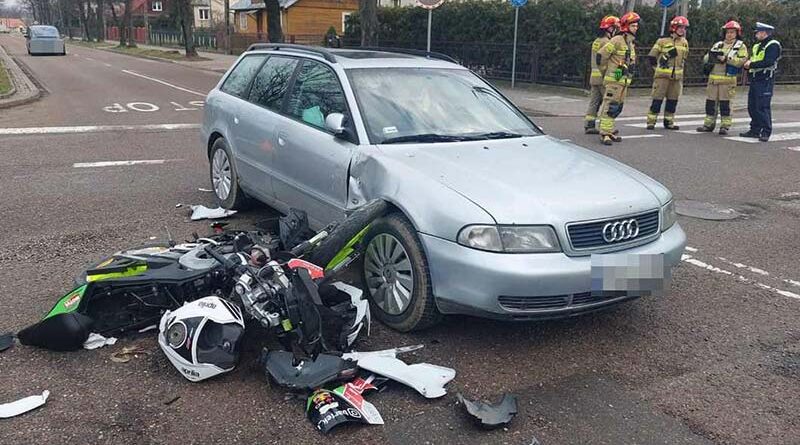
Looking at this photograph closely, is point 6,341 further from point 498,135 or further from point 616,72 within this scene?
point 616,72

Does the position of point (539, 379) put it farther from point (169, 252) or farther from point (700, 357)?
point (169, 252)

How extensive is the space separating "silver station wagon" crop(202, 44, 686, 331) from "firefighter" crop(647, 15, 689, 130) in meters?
8.33

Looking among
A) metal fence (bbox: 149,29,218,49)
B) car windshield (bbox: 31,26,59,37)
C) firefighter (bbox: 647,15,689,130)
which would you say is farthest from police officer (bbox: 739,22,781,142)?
metal fence (bbox: 149,29,218,49)

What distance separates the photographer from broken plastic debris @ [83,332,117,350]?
3.75m

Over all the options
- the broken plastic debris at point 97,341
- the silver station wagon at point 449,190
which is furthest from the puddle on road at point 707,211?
the broken plastic debris at point 97,341

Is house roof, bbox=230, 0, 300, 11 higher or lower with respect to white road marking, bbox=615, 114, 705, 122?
higher

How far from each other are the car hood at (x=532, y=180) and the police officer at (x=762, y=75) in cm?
874

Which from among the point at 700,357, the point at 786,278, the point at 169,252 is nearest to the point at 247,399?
the point at 169,252

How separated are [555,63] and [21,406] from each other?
1870 cm

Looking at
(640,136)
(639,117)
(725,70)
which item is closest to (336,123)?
(640,136)

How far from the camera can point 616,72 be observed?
11.2 metres

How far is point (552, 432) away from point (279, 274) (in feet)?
5.25

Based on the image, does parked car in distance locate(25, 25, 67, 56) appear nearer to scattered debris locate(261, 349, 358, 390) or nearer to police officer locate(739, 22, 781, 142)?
police officer locate(739, 22, 781, 142)

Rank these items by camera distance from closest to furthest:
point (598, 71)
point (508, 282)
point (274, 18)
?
point (508, 282), point (598, 71), point (274, 18)
